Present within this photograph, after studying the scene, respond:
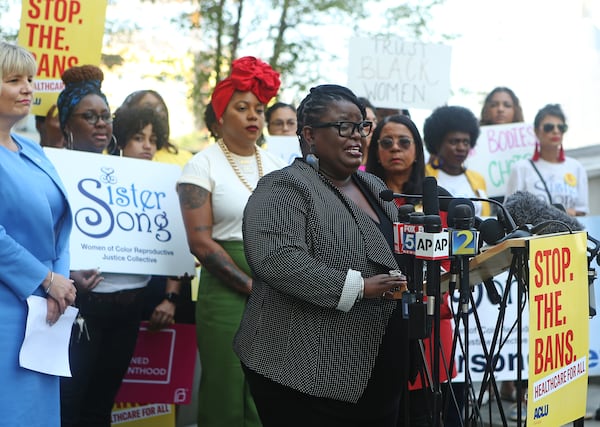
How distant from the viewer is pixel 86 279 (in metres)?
4.72

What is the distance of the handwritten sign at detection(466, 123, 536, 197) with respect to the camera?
7.69 m

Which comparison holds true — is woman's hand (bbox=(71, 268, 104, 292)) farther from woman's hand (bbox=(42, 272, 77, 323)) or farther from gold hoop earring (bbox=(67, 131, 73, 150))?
woman's hand (bbox=(42, 272, 77, 323))

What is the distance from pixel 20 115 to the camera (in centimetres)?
379

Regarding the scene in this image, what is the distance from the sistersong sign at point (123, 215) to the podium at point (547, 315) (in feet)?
6.36

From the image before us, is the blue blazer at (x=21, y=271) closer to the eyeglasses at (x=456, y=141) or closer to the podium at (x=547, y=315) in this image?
the podium at (x=547, y=315)

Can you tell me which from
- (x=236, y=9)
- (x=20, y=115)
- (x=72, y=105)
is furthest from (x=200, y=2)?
(x=20, y=115)

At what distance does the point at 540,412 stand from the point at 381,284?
74 centimetres

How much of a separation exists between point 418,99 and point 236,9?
5376mm

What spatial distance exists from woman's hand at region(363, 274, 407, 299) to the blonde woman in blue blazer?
1281 millimetres

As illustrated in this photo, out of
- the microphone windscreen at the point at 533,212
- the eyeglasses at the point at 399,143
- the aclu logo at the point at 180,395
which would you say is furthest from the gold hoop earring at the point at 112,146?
the microphone windscreen at the point at 533,212

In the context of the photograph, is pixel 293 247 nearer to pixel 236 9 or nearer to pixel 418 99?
pixel 418 99

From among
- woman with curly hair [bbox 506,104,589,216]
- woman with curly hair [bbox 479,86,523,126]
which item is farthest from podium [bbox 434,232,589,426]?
woman with curly hair [bbox 479,86,523,126]

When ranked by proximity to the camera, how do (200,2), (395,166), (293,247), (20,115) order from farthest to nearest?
(200,2) < (395,166) < (20,115) < (293,247)

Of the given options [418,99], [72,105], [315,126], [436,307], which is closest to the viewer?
[436,307]
